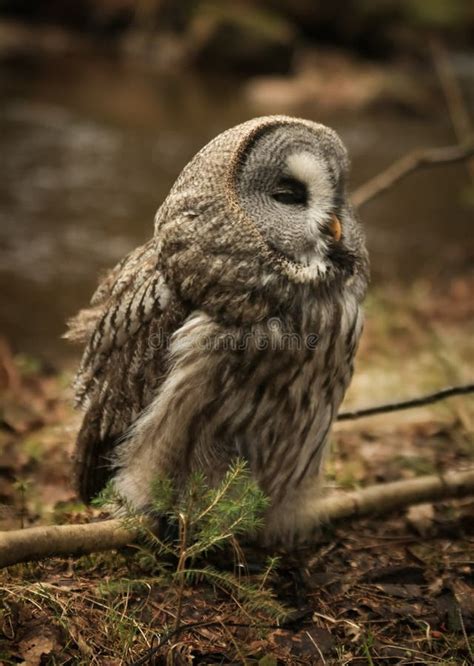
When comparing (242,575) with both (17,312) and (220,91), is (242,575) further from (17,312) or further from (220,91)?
(220,91)

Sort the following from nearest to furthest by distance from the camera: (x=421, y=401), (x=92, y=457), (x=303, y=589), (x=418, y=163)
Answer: (x=303, y=589) → (x=92, y=457) → (x=421, y=401) → (x=418, y=163)

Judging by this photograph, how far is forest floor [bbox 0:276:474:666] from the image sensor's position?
258cm

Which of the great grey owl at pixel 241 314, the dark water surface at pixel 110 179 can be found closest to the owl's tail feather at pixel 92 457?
the great grey owl at pixel 241 314

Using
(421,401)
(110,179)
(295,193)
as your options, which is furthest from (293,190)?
(110,179)

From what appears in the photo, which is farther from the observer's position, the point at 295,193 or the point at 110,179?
the point at 110,179

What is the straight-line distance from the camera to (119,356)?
315 cm

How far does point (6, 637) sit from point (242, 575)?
951mm

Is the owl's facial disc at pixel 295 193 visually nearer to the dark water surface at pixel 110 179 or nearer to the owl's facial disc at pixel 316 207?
the owl's facial disc at pixel 316 207

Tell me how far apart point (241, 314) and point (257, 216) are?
0.34 m

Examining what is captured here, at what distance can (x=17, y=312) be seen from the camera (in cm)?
711

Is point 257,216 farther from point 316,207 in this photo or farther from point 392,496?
point 392,496

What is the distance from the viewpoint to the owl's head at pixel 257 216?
9.34 feet

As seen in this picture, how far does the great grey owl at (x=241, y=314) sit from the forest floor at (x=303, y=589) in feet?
1.30

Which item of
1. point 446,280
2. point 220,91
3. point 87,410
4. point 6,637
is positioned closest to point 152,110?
point 220,91
